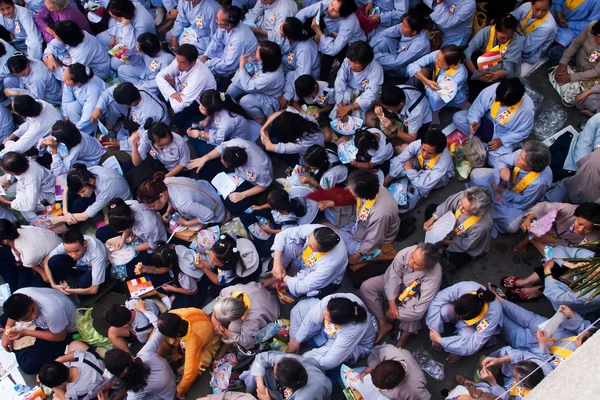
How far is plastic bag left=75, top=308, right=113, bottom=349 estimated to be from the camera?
539 cm

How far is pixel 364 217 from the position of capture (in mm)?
5340

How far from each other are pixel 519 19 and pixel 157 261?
5.12 metres

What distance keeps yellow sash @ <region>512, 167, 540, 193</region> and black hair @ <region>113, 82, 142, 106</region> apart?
435 centimetres

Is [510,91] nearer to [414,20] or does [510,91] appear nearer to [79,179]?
[414,20]

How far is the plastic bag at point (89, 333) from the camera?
5.39m

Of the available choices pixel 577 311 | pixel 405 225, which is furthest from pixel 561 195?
pixel 405 225

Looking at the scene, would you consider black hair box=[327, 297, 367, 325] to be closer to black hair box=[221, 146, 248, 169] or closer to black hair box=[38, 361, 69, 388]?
black hair box=[221, 146, 248, 169]

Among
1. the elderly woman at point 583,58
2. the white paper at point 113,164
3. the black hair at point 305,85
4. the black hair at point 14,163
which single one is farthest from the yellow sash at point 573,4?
the black hair at point 14,163

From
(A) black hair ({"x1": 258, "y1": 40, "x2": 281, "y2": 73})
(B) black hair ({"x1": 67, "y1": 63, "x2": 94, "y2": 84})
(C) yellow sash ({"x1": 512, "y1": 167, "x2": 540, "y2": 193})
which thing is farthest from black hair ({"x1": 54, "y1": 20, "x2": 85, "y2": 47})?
(C) yellow sash ({"x1": 512, "y1": 167, "x2": 540, "y2": 193})

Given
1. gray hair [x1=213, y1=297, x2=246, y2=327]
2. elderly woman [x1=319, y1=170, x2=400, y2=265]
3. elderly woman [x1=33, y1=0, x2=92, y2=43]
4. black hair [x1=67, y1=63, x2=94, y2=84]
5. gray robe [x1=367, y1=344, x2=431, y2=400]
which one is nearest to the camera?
gray robe [x1=367, y1=344, x2=431, y2=400]

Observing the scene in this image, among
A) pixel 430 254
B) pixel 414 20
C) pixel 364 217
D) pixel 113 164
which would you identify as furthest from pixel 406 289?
pixel 113 164

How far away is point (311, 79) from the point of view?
5.94 metres

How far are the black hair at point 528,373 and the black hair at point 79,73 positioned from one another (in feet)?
18.9

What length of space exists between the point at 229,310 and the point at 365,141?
7.60 feet
